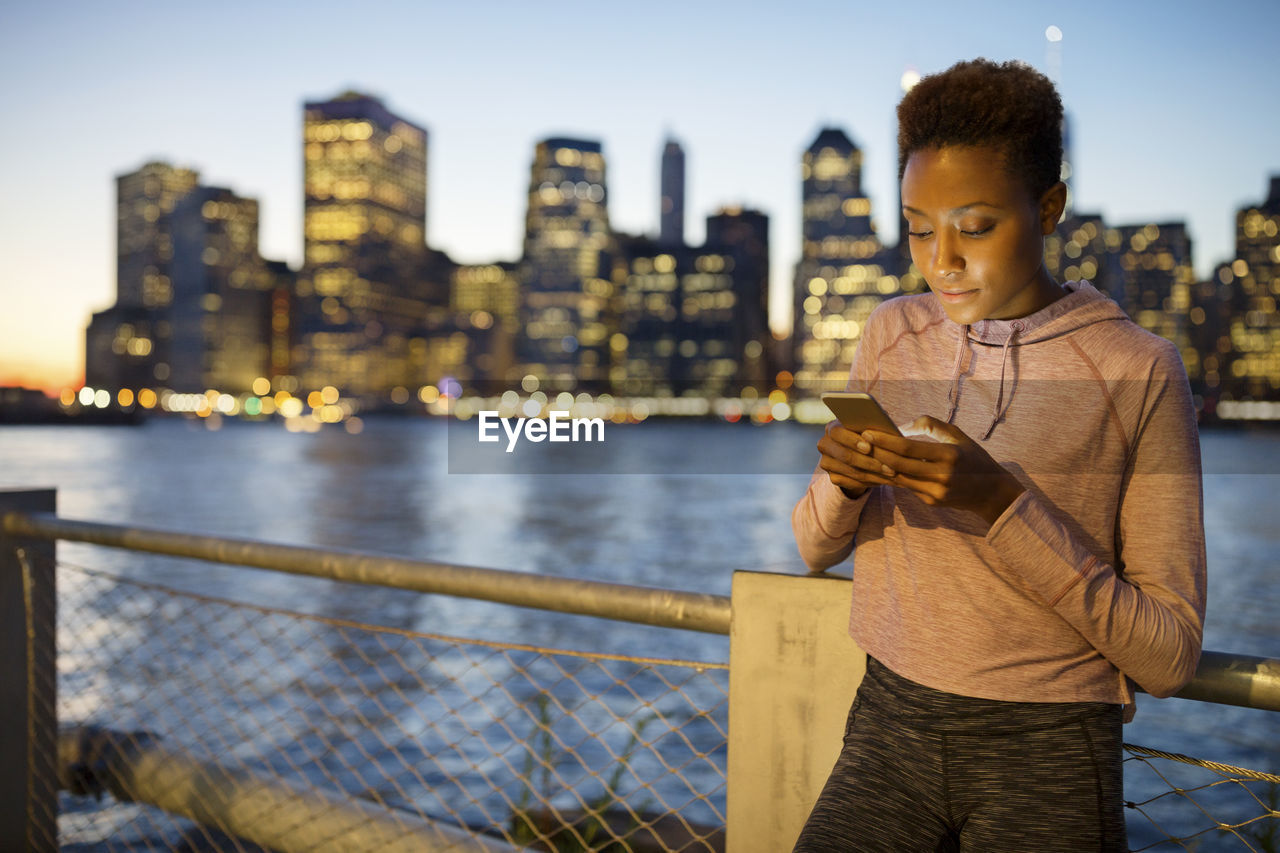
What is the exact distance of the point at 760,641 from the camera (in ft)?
6.99

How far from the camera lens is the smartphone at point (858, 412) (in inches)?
52.4

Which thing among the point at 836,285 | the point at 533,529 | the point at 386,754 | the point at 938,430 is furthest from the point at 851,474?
the point at 836,285

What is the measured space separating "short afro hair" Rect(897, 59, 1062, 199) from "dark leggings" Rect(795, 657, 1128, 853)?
818 mm

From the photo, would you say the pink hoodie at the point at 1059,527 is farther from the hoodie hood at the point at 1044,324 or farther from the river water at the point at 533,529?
the river water at the point at 533,529

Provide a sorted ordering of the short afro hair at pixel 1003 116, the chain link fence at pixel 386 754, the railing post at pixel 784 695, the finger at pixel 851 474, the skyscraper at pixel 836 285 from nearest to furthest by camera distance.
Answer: the finger at pixel 851 474
the short afro hair at pixel 1003 116
the railing post at pixel 784 695
the chain link fence at pixel 386 754
the skyscraper at pixel 836 285

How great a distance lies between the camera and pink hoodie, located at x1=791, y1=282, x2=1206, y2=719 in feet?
4.83

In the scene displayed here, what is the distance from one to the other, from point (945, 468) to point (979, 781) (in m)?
0.54

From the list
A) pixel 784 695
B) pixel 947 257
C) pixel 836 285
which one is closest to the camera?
pixel 947 257

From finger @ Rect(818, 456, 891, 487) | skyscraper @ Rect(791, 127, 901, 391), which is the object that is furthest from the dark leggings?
skyscraper @ Rect(791, 127, 901, 391)

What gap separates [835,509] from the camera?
1.71m

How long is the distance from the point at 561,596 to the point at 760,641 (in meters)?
0.49

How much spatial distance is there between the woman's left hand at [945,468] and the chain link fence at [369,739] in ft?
2.61

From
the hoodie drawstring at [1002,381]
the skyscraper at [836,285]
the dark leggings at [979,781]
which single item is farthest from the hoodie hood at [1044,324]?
the skyscraper at [836,285]

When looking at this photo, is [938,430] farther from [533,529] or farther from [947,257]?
[533,529]
